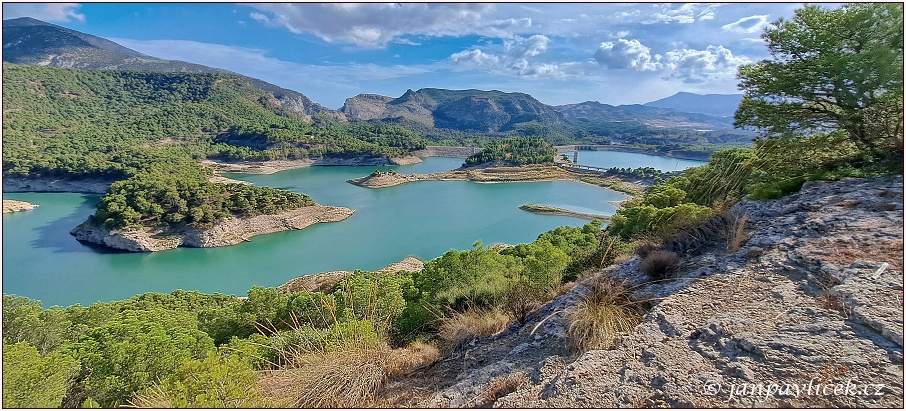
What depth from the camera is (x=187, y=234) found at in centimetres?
2825

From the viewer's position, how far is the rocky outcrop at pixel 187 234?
26688 millimetres

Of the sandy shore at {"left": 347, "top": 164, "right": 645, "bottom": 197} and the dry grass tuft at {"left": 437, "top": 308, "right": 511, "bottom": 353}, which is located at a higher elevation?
the sandy shore at {"left": 347, "top": 164, "right": 645, "bottom": 197}

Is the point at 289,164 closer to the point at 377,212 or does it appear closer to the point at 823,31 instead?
the point at 377,212

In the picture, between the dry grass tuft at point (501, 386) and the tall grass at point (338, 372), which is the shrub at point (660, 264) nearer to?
the dry grass tuft at point (501, 386)

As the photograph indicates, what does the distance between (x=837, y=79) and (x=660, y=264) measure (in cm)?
482

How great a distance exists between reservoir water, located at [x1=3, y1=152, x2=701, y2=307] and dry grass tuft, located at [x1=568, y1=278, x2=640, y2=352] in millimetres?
22011

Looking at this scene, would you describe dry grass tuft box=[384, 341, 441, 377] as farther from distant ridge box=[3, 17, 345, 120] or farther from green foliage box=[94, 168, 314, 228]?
distant ridge box=[3, 17, 345, 120]

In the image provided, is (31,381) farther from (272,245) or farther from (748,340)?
(272,245)

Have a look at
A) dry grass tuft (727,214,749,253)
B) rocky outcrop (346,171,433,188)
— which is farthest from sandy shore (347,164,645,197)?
dry grass tuft (727,214,749,253)

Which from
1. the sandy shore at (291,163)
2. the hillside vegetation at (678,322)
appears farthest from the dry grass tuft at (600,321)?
the sandy shore at (291,163)

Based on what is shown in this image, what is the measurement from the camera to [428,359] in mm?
3951

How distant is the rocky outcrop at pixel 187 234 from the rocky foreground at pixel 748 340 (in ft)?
96.9

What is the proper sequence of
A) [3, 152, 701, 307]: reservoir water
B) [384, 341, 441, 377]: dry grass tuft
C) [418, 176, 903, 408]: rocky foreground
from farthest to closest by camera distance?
[3, 152, 701, 307]: reservoir water
[384, 341, 441, 377]: dry grass tuft
[418, 176, 903, 408]: rocky foreground

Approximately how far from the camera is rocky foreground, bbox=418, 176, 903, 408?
7.91 ft
